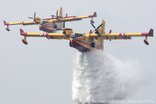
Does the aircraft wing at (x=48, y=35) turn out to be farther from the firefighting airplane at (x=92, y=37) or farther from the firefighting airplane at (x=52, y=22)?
the firefighting airplane at (x=52, y=22)

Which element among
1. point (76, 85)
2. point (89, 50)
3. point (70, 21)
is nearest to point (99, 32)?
point (89, 50)

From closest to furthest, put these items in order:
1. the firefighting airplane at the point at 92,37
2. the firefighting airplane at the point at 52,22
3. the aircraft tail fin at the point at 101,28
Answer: the firefighting airplane at the point at 92,37 < the aircraft tail fin at the point at 101,28 < the firefighting airplane at the point at 52,22

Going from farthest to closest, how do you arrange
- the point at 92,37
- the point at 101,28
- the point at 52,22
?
the point at 52,22 → the point at 101,28 → the point at 92,37

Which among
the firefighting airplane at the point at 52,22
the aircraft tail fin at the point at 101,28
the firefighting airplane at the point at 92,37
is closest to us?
the firefighting airplane at the point at 92,37

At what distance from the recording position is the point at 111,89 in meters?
101

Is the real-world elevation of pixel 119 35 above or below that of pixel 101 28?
below

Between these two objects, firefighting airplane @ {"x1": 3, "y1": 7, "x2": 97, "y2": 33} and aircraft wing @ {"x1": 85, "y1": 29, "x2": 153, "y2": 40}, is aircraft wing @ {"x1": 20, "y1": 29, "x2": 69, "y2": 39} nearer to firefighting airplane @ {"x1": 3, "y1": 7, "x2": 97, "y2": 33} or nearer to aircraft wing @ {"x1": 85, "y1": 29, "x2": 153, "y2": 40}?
aircraft wing @ {"x1": 85, "y1": 29, "x2": 153, "y2": 40}

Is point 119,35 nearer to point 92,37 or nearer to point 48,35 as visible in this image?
point 92,37

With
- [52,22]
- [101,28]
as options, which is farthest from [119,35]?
[52,22]

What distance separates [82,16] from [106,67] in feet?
187

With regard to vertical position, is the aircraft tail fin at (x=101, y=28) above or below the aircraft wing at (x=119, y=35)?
above

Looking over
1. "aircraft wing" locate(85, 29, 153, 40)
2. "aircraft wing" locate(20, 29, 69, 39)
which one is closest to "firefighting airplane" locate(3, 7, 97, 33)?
"aircraft wing" locate(20, 29, 69, 39)

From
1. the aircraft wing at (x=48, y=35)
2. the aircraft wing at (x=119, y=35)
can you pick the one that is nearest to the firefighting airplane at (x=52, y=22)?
the aircraft wing at (x=48, y=35)

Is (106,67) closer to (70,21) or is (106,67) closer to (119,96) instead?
(119,96)
